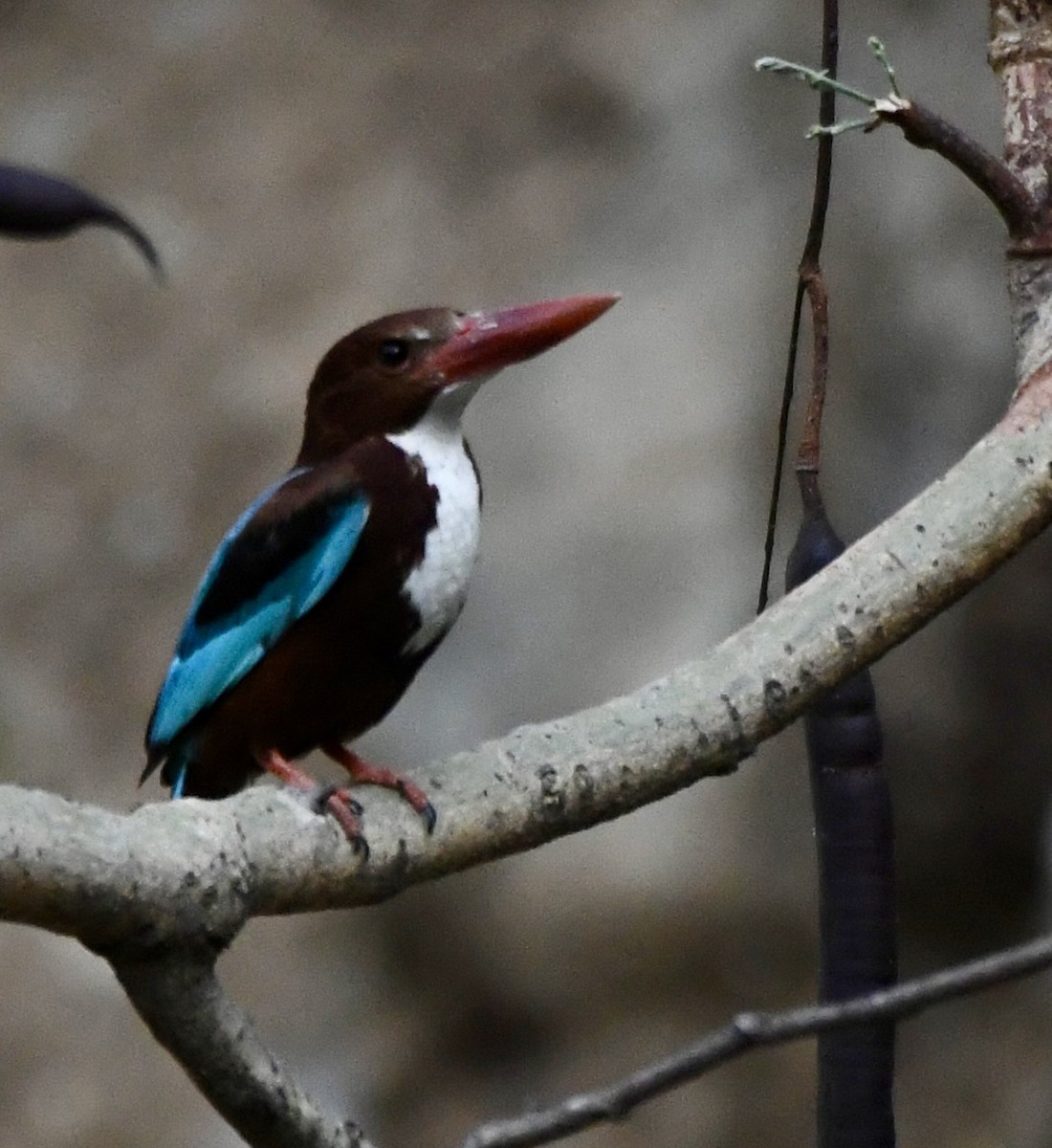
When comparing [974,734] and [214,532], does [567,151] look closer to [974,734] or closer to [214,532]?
[214,532]

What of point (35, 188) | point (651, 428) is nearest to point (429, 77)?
point (651, 428)

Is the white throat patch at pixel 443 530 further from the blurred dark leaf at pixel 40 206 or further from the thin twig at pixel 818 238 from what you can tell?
the blurred dark leaf at pixel 40 206

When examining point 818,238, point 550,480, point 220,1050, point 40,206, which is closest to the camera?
point 40,206

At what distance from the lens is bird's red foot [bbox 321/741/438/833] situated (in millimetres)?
1743

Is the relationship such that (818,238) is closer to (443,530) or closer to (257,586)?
(443,530)

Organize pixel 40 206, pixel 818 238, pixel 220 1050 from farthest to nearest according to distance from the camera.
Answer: pixel 818 238, pixel 220 1050, pixel 40 206

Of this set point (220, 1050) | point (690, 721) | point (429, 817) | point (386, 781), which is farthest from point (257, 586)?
point (220, 1050)

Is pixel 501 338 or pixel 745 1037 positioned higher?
pixel 501 338

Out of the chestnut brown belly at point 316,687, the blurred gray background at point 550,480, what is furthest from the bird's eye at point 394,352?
the blurred gray background at point 550,480

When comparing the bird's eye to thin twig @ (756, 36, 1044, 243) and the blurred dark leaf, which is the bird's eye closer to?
thin twig @ (756, 36, 1044, 243)

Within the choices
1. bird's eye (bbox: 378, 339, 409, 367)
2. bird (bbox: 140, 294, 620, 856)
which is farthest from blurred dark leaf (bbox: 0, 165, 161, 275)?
bird's eye (bbox: 378, 339, 409, 367)

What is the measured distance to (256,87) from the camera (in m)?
4.91

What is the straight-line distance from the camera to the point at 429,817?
1740 millimetres

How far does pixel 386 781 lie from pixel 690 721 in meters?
0.30
